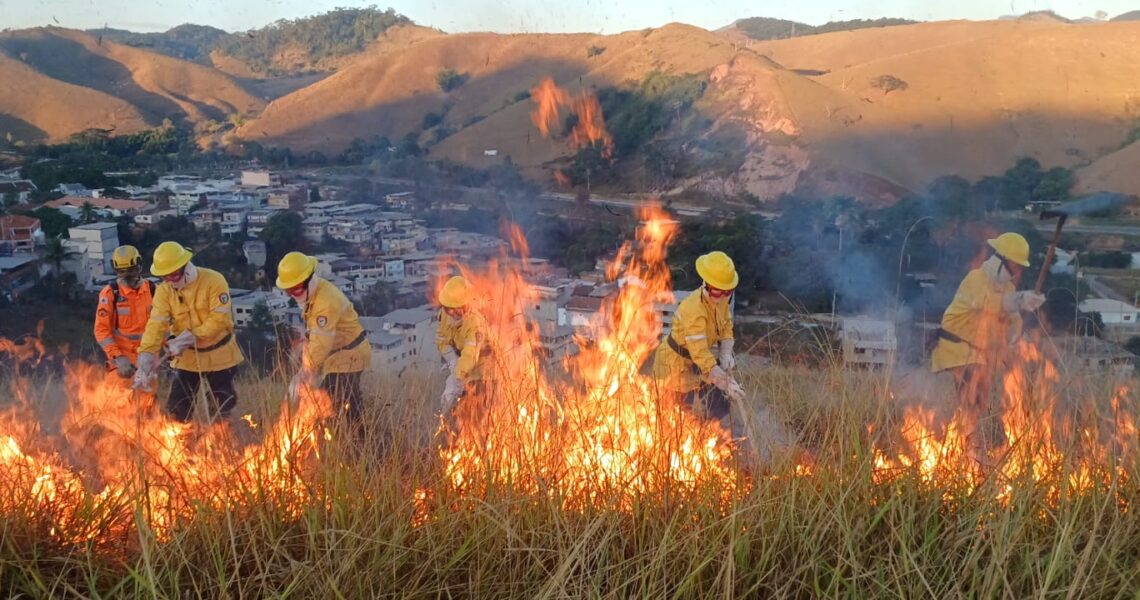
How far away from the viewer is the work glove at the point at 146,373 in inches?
178

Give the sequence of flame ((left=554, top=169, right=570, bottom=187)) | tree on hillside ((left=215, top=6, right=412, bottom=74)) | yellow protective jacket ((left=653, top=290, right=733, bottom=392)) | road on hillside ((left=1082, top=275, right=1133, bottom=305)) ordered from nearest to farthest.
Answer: yellow protective jacket ((left=653, top=290, right=733, bottom=392))
road on hillside ((left=1082, top=275, right=1133, bottom=305))
flame ((left=554, top=169, right=570, bottom=187))
tree on hillside ((left=215, top=6, right=412, bottom=74))

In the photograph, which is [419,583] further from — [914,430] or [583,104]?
[583,104]

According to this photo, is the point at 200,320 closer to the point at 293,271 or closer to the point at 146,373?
the point at 146,373

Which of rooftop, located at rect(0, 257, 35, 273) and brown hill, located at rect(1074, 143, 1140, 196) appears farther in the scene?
brown hill, located at rect(1074, 143, 1140, 196)

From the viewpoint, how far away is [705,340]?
4449mm

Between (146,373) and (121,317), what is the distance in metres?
0.89

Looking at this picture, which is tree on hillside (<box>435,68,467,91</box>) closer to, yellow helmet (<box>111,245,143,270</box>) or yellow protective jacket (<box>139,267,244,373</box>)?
yellow helmet (<box>111,245,143,270</box>)

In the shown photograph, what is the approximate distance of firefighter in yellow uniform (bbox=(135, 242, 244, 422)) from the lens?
4.71 metres

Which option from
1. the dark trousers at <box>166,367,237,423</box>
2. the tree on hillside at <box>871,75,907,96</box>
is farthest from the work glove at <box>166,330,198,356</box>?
the tree on hillside at <box>871,75,907,96</box>

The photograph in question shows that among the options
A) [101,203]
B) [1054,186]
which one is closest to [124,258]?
[101,203]

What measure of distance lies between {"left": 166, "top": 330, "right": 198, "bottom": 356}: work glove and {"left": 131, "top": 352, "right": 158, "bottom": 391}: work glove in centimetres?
11

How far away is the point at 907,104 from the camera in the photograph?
36875 mm

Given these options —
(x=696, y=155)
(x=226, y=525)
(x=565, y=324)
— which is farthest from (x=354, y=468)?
(x=696, y=155)

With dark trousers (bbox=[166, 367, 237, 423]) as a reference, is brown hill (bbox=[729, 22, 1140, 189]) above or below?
→ above
